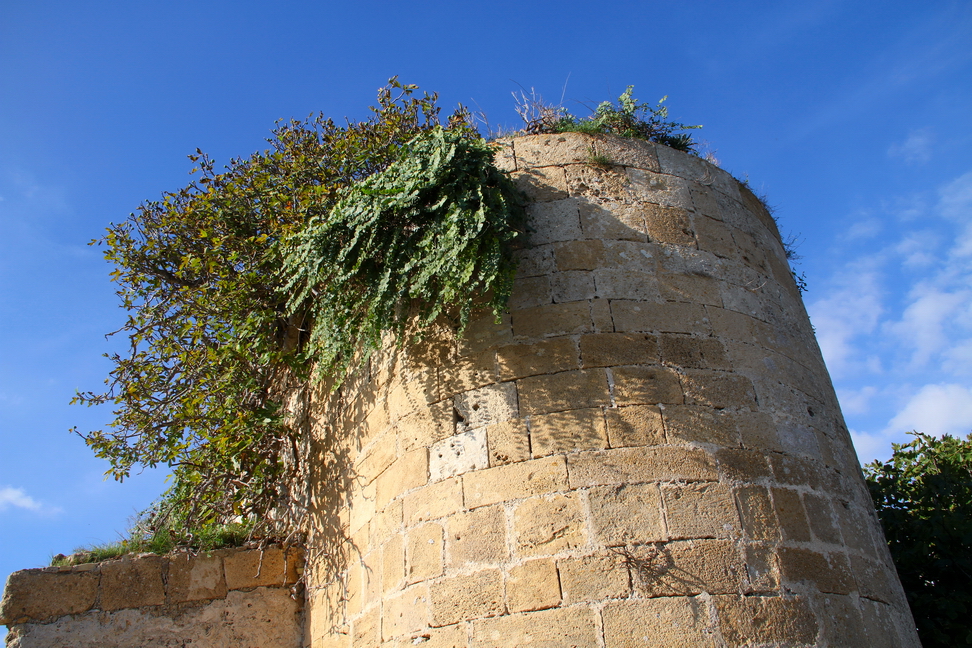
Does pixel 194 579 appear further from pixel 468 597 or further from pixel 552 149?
pixel 552 149

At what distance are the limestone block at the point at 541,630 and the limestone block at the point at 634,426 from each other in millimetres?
767

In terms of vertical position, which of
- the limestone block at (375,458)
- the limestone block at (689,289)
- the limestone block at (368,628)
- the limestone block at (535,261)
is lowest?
the limestone block at (368,628)

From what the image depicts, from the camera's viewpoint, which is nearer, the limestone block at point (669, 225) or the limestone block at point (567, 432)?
the limestone block at point (567, 432)

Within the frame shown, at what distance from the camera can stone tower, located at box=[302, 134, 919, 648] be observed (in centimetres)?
322

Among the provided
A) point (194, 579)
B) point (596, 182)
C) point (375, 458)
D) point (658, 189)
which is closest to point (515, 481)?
point (375, 458)

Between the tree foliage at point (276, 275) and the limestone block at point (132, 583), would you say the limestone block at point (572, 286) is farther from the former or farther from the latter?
the limestone block at point (132, 583)

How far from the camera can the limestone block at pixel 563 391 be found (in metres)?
3.65

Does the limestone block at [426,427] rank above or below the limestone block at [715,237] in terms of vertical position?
below

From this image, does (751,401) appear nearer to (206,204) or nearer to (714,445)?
(714,445)

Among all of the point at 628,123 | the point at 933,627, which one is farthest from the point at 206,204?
the point at 933,627

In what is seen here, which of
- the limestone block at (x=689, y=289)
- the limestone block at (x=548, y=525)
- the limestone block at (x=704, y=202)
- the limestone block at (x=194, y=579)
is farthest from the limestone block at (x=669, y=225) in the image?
the limestone block at (x=194, y=579)

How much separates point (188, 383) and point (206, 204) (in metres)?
1.29

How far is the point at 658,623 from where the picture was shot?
121 inches

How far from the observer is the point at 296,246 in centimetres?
458
